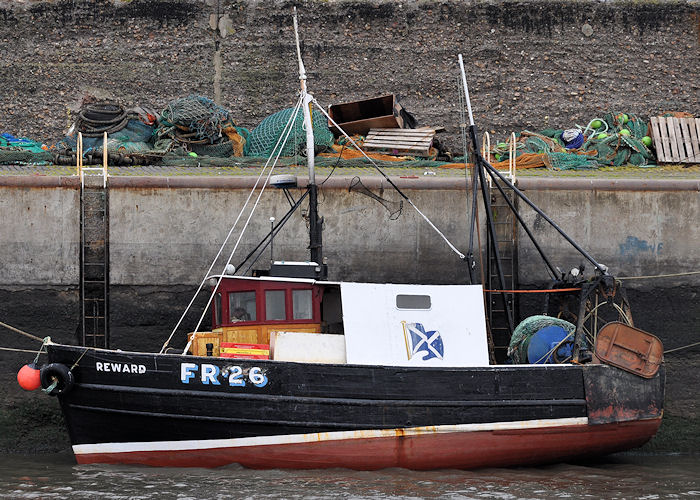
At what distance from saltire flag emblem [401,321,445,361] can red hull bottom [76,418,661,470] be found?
2.75ft

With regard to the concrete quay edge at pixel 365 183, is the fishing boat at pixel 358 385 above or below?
below

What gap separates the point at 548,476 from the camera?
10.4 m

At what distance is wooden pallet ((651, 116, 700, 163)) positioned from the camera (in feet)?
57.9

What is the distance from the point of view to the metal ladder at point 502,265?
1230cm

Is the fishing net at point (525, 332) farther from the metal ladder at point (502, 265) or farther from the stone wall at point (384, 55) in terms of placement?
the stone wall at point (384, 55)

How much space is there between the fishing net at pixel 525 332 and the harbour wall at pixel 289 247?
1.11m

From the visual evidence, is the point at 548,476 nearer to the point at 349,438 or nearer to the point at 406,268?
the point at 349,438

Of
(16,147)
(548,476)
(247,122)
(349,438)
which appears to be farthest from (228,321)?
(247,122)

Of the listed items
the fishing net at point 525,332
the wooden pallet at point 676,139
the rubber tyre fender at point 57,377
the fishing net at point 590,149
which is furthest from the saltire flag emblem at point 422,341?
the wooden pallet at point 676,139

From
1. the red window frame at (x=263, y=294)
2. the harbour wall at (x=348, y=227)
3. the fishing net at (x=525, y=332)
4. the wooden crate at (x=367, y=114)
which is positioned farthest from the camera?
the wooden crate at (x=367, y=114)

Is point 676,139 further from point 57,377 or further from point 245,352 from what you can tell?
point 57,377

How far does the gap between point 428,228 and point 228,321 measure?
2.87 m

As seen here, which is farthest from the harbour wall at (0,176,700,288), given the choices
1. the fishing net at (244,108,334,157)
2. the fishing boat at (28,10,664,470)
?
the fishing net at (244,108,334,157)

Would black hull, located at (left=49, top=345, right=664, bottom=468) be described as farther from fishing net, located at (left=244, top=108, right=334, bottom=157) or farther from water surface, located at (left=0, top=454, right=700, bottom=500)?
fishing net, located at (left=244, top=108, right=334, bottom=157)
